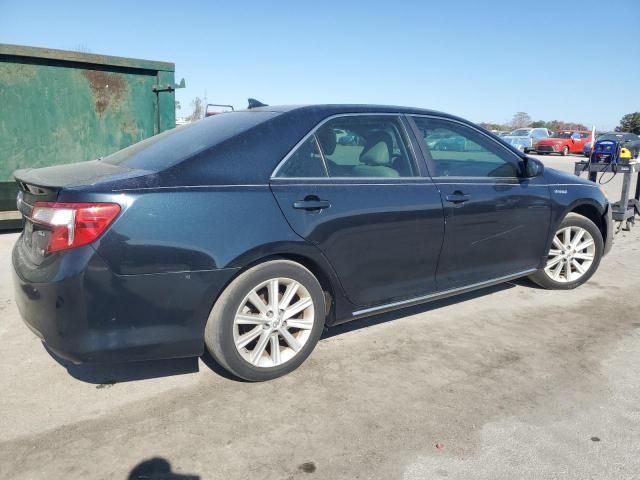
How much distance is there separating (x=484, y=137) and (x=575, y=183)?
1115mm

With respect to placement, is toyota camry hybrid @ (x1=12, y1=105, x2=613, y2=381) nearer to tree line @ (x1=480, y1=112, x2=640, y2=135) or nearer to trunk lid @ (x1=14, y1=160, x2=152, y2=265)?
trunk lid @ (x1=14, y1=160, x2=152, y2=265)

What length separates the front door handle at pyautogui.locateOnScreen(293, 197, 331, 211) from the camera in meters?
3.03

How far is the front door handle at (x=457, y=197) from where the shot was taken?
146 inches

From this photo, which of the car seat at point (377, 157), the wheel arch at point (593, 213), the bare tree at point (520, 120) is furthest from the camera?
the bare tree at point (520, 120)

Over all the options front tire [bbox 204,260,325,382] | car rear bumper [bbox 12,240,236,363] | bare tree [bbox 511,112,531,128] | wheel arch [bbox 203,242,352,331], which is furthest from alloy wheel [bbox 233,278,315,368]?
bare tree [bbox 511,112,531,128]

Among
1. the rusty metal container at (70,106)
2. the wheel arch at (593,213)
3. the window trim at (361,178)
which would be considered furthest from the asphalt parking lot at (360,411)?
the rusty metal container at (70,106)

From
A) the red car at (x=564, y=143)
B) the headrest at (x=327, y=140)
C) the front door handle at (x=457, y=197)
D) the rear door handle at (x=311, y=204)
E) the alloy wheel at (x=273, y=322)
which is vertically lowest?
the alloy wheel at (x=273, y=322)

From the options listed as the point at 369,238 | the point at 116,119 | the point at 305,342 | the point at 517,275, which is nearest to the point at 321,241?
the point at 369,238

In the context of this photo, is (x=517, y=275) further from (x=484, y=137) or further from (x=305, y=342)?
(x=305, y=342)

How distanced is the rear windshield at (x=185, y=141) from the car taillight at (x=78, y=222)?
0.39 meters

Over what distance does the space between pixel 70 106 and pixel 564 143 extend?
2787cm

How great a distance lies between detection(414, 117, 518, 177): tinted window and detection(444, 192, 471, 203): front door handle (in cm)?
16

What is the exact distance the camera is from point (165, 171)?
2732mm

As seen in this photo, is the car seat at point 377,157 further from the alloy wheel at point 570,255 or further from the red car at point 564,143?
the red car at point 564,143
